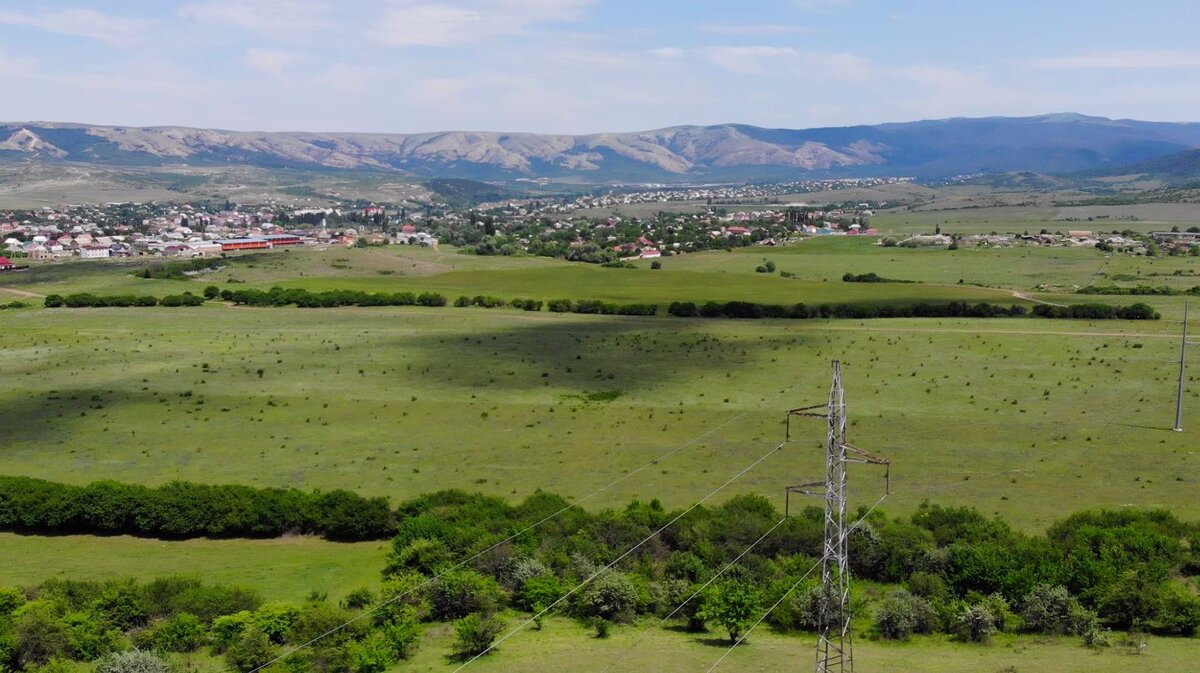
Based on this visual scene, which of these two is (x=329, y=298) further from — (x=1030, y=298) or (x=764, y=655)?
(x=764, y=655)

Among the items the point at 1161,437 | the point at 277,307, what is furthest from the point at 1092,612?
the point at 277,307

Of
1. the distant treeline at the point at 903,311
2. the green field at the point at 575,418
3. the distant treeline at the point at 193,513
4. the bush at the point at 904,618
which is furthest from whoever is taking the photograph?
the distant treeline at the point at 903,311

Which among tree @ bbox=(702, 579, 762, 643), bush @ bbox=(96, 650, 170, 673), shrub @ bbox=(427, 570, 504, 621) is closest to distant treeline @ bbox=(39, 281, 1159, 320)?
tree @ bbox=(702, 579, 762, 643)

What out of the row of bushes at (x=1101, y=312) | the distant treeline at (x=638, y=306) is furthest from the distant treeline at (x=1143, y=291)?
the distant treeline at (x=638, y=306)

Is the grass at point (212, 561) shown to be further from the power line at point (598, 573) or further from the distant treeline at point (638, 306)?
the distant treeline at point (638, 306)

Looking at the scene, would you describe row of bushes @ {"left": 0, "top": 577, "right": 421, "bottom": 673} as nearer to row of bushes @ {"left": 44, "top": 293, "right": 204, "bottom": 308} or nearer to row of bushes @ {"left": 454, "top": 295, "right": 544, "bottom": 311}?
row of bushes @ {"left": 454, "top": 295, "right": 544, "bottom": 311}

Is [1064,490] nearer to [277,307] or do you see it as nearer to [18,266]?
[277,307]

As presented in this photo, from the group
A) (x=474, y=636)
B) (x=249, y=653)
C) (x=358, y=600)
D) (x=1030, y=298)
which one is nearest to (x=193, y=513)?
(x=358, y=600)

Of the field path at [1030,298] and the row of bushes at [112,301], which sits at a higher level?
the field path at [1030,298]
